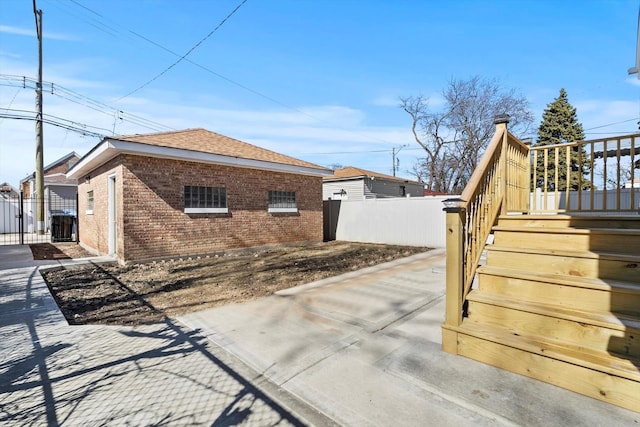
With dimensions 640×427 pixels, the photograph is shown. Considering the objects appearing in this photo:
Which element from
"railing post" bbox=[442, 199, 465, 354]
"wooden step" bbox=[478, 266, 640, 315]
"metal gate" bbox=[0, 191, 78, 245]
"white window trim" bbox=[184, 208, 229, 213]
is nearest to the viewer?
"wooden step" bbox=[478, 266, 640, 315]

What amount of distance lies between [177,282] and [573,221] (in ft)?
20.8

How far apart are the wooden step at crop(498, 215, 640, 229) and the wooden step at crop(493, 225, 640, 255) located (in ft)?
0.70

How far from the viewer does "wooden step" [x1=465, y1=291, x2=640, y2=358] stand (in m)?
2.23

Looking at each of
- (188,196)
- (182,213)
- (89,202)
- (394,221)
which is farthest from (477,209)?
(89,202)

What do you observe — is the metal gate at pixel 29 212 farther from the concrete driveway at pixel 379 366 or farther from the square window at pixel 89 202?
the concrete driveway at pixel 379 366

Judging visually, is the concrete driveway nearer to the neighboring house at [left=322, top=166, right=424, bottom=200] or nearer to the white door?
the white door

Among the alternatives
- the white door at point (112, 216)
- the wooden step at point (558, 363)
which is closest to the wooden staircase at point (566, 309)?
the wooden step at point (558, 363)

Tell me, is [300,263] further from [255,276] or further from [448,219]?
[448,219]

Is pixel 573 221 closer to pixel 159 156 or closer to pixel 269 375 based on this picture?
pixel 269 375

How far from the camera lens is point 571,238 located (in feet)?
10.3

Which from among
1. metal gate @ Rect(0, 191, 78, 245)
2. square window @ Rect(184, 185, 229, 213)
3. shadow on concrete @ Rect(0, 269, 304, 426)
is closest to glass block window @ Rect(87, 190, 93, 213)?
square window @ Rect(184, 185, 229, 213)

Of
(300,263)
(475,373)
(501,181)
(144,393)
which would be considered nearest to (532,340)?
(475,373)

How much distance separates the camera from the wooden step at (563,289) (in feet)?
7.97

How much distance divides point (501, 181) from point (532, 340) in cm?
217
